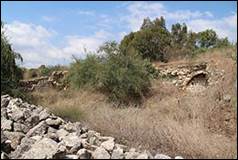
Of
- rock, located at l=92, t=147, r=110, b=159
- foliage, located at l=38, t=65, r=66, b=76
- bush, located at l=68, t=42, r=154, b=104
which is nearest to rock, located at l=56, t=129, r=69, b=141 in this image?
rock, located at l=92, t=147, r=110, b=159

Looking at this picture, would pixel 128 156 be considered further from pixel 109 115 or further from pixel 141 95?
pixel 141 95

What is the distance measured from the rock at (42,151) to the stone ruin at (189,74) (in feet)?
62.8

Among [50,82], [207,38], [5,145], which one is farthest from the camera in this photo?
[207,38]

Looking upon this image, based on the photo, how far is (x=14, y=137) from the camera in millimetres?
10086

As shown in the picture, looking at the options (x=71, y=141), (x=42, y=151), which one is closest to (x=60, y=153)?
(x=42, y=151)

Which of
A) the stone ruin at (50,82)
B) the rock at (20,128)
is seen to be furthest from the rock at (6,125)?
the stone ruin at (50,82)

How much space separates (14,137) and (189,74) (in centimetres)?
1886

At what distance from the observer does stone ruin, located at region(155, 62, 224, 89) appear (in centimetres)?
2723

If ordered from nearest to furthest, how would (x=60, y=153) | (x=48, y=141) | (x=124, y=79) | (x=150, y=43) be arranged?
(x=60, y=153)
(x=48, y=141)
(x=124, y=79)
(x=150, y=43)

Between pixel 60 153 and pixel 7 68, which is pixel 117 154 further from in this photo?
pixel 7 68

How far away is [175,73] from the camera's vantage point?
92.3ft

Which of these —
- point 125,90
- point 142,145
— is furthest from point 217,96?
point 125,90

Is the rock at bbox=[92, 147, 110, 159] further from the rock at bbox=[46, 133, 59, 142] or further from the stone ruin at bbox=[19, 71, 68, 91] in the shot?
the stone ruin at bbox=[19, 71, 68, 91]

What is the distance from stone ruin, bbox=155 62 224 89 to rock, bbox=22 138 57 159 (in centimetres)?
1915
